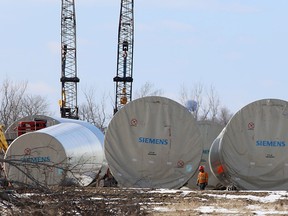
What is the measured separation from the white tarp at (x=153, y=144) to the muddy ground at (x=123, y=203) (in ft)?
16.2

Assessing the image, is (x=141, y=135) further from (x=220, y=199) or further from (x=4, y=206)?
(x=4, y=206)

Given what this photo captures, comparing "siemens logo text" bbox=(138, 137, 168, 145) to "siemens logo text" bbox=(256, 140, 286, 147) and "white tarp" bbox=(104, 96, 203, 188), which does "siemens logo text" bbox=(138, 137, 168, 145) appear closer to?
"white tarp" bbox=(104, 96, 203, 188)

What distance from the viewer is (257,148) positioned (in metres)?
28.8

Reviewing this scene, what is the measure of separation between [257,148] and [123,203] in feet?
50.2

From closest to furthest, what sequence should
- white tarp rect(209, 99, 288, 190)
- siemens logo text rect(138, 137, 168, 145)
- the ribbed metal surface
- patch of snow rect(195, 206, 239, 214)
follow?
1. patch of snow rect(195, 206, 239, 214)
2. the ribbed metal surface
3. siemens logo text rect(138, 137, 168, 145)
4. white tarp rect(209, 99, 288, 190)

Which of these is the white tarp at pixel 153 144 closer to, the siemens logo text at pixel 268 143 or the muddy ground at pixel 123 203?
the siemens logo text at pixel 268 143

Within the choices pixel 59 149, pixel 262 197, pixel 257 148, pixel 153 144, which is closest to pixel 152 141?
pixel 153 144

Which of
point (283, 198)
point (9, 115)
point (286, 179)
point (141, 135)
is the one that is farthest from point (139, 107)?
point (9, 115)

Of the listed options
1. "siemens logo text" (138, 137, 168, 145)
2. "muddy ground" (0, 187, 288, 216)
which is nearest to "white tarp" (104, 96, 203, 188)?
"siemens logo text" (138, 137, 168, 145)

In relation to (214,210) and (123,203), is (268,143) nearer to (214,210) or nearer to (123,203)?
(214,210)

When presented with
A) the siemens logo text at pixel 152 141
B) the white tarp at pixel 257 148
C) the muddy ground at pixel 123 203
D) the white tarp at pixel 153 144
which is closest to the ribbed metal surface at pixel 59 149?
the white tarp at pixel 153 144

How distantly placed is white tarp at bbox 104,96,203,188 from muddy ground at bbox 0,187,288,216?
493cm

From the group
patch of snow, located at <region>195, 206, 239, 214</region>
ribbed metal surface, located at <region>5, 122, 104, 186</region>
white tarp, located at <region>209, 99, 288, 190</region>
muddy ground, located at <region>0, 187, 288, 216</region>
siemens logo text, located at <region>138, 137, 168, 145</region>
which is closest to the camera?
muddy ground, located at <region>0, 187, 288, 216</region>

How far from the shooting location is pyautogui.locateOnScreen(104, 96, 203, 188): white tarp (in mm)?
28578
